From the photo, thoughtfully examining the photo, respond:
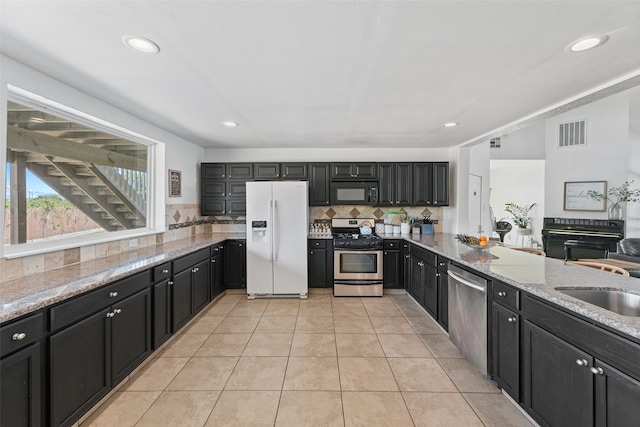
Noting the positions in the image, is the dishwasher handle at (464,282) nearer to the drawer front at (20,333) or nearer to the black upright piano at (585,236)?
the drawer front at (20,333)

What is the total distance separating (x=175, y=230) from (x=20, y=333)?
2.62 meters

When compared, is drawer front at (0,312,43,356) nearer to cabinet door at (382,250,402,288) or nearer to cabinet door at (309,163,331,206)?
cabinet door at (309,163,331,206)

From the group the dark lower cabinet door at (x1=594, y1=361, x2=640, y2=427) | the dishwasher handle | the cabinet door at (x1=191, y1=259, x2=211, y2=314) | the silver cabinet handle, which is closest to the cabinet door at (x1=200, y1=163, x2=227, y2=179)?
the cabinet door at (x1=191, y1=259, x2=211, y2=314)

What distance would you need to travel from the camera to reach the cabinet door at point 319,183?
4555 millimetres

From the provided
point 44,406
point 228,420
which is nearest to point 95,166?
point 44,406

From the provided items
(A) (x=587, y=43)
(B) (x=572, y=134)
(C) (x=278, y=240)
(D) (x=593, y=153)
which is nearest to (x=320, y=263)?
(C) (x=278, y=240)

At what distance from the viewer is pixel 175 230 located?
3.87 meters

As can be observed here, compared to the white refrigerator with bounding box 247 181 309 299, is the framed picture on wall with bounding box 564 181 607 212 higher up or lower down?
higher up

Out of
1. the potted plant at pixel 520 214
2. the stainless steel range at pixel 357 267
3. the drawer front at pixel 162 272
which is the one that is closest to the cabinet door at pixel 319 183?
the stainless steel range at pixel 357 267

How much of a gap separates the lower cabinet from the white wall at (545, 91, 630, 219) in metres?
9.61

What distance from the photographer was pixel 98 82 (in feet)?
7.14

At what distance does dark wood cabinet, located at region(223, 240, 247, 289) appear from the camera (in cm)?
427

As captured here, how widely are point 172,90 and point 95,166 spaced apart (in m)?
1.28

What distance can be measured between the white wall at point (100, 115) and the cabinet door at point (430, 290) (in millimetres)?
3477
